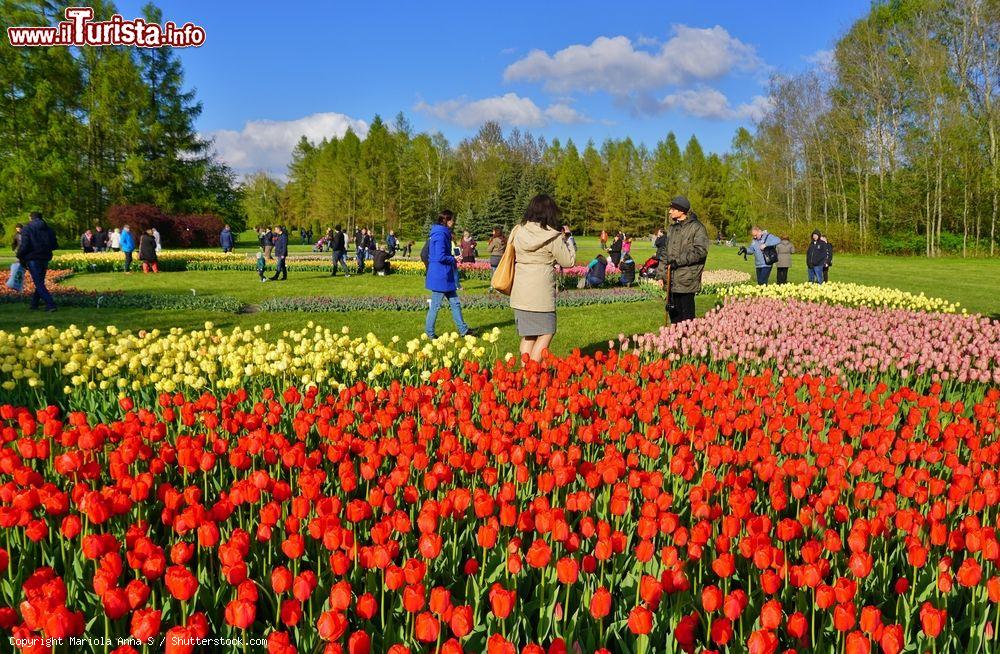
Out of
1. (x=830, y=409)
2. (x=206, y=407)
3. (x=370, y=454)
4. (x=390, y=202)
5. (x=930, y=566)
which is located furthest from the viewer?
(x=390, y=202)

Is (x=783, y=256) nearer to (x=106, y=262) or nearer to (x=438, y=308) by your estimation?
(x=438, y=308)

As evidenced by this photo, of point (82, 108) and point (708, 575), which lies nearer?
point (708, 575)

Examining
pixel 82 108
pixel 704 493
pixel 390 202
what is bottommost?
pixel 704 493

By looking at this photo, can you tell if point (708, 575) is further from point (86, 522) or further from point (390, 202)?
point (390, 202)

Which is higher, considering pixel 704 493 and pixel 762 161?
pixel 762 161

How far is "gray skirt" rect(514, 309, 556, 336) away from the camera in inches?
259

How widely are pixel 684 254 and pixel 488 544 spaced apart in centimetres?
603

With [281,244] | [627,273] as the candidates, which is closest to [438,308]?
[627,273]

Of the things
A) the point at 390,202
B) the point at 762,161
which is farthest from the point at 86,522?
the point at 390,202

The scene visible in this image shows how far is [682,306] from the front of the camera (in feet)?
27.1

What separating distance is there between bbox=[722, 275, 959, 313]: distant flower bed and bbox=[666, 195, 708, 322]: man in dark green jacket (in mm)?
3546

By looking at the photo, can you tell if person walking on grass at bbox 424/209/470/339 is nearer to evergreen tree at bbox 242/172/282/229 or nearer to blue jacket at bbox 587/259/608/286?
blue jacket at bbox 587/259/608/286

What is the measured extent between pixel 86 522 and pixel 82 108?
49854mm

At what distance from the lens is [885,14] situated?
40.8 metres
